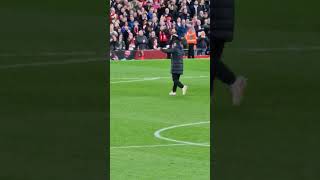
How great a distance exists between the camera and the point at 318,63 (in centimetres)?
3300

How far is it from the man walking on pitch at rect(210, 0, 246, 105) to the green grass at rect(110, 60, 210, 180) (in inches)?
42.7

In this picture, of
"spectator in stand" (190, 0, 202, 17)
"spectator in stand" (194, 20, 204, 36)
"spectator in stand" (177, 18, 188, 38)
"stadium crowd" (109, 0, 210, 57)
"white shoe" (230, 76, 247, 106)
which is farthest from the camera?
"spectator in stand" (190, 0, 202, 17)

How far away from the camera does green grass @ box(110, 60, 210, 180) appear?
11.5m

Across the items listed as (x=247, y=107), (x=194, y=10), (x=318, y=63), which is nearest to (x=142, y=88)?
(x=247, y=107)

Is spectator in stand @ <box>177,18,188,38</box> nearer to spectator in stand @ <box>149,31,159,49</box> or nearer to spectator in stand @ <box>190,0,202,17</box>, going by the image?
spectator in stand @ <box>149,31,159,49</box>

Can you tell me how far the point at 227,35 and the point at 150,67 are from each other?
2283 cm

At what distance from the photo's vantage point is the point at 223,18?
9.68 metres

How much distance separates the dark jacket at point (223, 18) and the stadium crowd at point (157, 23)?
2694 centimetres

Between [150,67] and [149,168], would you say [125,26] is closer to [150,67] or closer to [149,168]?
[150,67]
